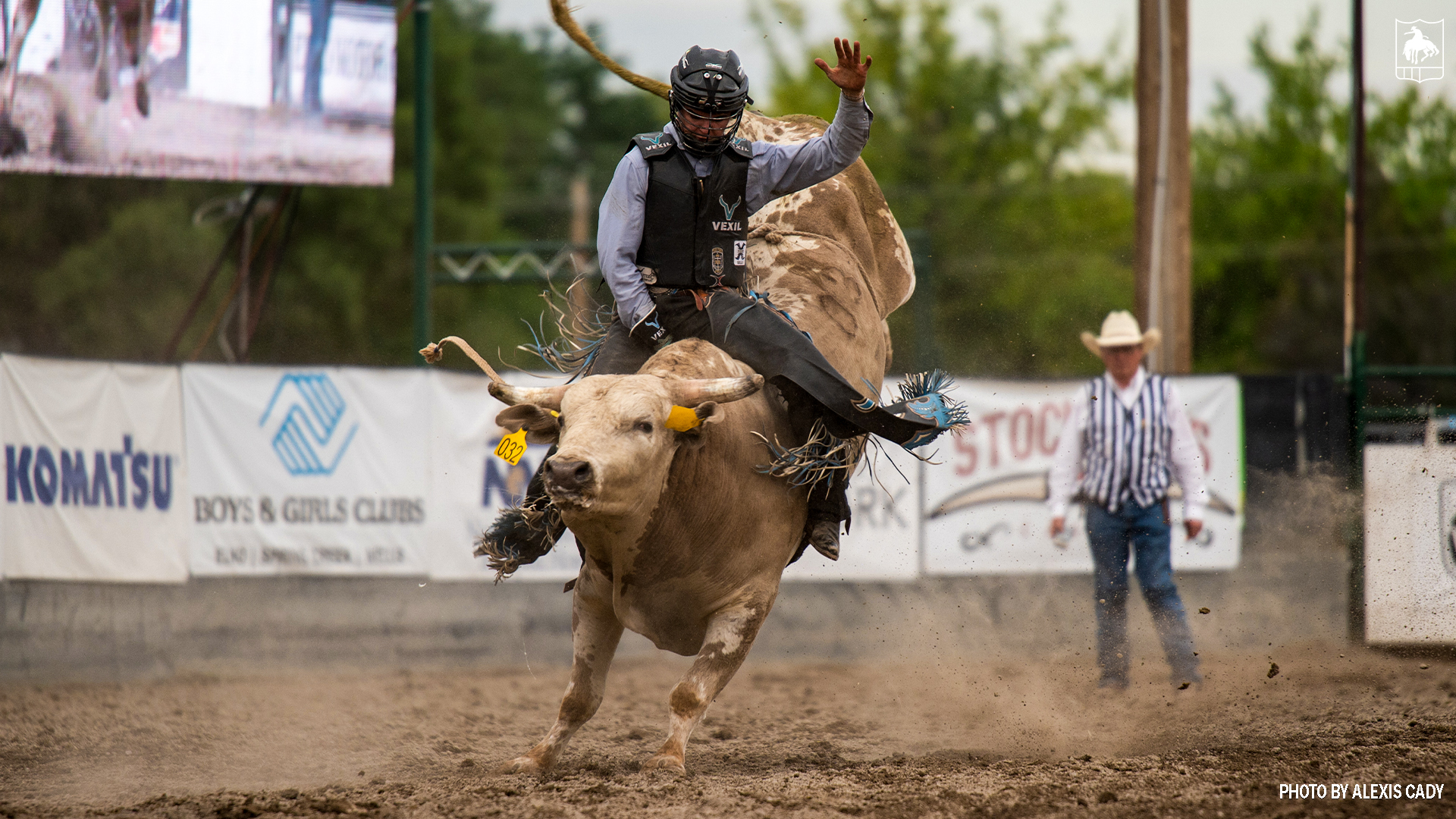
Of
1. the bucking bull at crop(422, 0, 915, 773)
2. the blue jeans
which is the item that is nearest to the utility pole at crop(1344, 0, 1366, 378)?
the blue jeans

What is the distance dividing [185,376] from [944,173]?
2929 centimetres

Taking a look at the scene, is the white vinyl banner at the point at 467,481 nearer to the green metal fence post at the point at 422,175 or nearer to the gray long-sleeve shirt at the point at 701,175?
the green metal fence post at the point at 422,175

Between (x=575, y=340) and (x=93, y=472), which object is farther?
(x=93, y=472)

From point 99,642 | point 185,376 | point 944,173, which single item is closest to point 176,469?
point 185,376

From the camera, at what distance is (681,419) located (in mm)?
4246

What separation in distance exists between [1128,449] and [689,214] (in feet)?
11.9

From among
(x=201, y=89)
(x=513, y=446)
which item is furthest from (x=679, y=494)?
(x=201, y=89)

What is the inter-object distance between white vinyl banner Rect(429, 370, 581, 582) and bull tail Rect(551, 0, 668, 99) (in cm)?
310

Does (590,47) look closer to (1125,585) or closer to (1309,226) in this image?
(1125,585)

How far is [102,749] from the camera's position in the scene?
595 cm

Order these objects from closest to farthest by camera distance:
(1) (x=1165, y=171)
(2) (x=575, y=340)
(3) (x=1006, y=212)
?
1. (2) (x=575, y=340)
2. (1) (x=1165, y=171)
3. (3) (x=1006, y=212)

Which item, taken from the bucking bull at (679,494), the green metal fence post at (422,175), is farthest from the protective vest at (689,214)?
the green metal fence post at (422,175)

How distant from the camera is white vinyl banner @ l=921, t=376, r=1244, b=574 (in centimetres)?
907

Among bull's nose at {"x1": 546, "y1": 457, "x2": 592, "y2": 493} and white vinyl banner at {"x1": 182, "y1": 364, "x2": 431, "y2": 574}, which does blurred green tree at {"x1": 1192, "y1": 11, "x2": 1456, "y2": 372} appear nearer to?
white vinyl banner at {"x1": 182, "y1": 364, "x2": 431, "y2": 574}
